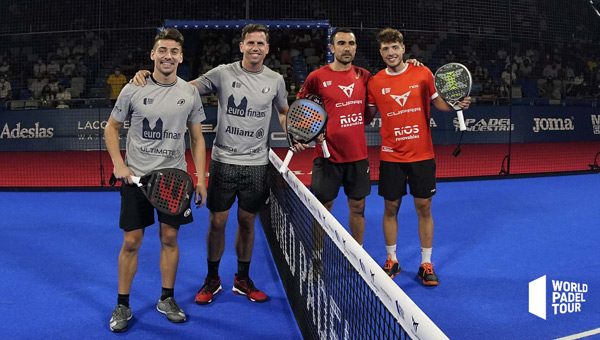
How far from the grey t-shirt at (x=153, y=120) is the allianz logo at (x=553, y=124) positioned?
12.3m

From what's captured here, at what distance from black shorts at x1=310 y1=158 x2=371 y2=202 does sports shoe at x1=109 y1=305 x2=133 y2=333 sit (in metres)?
1.72

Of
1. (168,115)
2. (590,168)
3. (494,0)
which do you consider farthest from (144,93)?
(494,0)

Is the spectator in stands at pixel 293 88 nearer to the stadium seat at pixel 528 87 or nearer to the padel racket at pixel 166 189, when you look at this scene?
the stadium seat at pixel 528 87

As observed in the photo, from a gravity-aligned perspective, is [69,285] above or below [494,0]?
below

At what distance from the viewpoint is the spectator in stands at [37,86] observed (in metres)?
13.9

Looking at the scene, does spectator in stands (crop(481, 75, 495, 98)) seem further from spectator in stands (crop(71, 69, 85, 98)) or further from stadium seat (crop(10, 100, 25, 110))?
stadium seat (crop(10, 100, 25, 110))

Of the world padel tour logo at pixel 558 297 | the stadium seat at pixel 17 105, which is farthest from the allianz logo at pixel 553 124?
the stadium seat at pixel 17 105

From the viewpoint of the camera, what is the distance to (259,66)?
3.78 m

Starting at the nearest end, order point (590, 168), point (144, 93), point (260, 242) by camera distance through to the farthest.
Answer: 1. point (144, 93)
2. point (260, 242)
3. point (590, 168)

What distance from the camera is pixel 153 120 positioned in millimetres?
3342

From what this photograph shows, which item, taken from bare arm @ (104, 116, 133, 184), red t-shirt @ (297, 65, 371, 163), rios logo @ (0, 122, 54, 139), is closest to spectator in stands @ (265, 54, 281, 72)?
rios logo @ (0, 122, 54, 139)

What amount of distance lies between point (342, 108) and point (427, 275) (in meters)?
1.54

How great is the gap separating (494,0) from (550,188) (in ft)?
22.2

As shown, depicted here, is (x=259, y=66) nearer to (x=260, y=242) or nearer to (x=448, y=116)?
(x=260, y=242)
